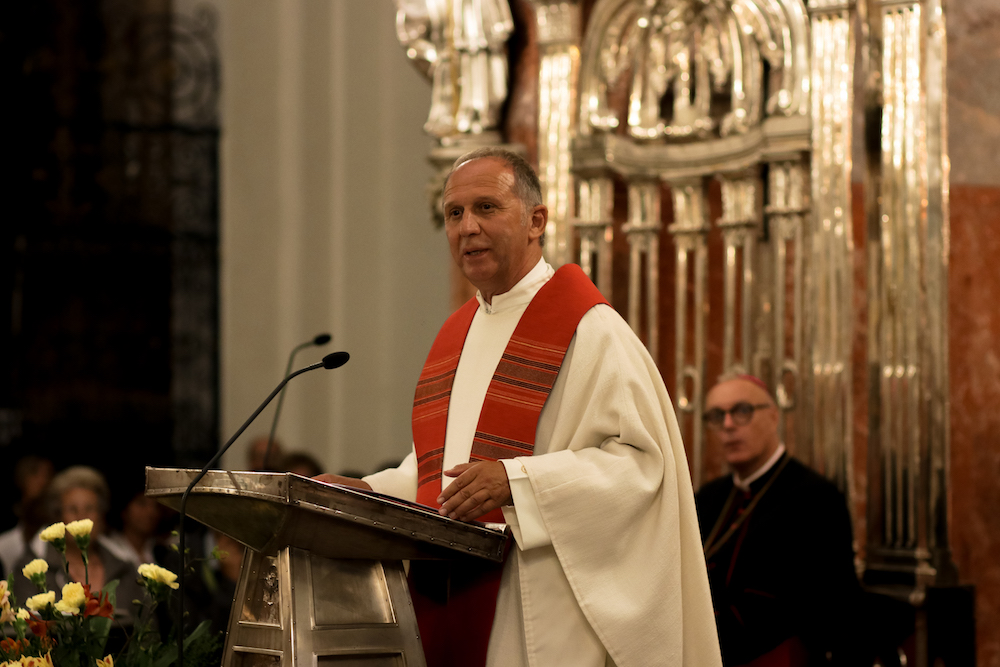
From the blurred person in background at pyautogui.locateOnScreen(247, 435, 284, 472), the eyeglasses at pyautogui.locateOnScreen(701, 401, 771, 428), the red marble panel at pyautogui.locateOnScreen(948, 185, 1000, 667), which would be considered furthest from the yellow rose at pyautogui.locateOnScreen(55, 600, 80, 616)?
the blurred person in background at pyautogui.locateOnScreen(247, 435, 284, 472)

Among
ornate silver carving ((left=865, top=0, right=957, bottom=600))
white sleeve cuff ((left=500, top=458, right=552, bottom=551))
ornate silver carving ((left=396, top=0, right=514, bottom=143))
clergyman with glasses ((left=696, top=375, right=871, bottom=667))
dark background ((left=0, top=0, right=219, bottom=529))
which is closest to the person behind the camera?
white sleeve cuff ((left=500, top=458, right=552, bottom=551))

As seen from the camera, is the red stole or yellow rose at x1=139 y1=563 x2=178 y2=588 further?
yellow rose at x1=139 y1=563 x2=178 y2=588

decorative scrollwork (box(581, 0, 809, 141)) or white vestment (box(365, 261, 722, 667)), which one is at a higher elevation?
decorative scrollwork (box(581, 0, 809, 141))

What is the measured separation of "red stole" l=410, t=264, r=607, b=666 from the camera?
120 inches

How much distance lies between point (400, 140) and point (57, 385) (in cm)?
330

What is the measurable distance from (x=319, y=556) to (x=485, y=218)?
34.7 inches

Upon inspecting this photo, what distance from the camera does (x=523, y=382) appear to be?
10.4ft

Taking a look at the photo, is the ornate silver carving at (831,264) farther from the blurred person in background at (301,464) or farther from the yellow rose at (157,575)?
the yellow rose at (157,575)

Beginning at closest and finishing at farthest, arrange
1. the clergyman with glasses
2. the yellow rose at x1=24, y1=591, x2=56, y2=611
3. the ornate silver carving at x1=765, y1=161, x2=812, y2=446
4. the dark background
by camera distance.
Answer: the yellow rose at x1=24, y1=591, x2=56, y2=611 → the clergyman with glasses → the ornate silver carving at x1=765, y1=161, x2=812, y2=446 → the dark background

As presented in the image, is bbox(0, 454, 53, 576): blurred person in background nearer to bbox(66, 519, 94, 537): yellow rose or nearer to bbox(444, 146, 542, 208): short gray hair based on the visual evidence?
bbox(66, 519, 94, 537): yellow rose

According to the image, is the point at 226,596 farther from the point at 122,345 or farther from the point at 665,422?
the point at 122,345

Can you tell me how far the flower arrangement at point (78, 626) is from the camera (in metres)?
3.26

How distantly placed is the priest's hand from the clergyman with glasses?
2076mm

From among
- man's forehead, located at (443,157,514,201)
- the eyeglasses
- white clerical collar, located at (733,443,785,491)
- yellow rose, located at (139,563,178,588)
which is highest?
man's forehead, located at (443,157,514,201)
